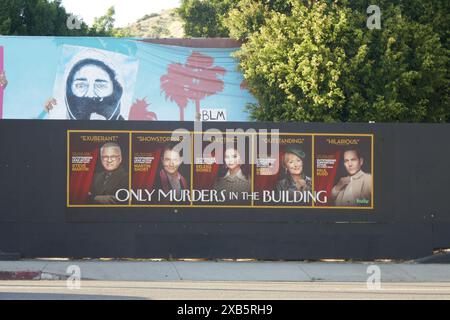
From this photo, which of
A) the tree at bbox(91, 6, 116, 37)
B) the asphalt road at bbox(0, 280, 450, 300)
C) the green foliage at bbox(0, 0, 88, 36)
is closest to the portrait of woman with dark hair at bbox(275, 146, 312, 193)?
the asphalt road at bbox(0, 280, 450, 300)

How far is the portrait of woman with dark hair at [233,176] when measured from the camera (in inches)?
620

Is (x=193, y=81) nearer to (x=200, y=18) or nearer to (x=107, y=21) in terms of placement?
(x=200, y=18)

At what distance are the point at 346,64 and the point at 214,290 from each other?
58.5 ft

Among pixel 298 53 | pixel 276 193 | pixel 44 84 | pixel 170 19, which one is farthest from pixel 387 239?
pixel 170 19

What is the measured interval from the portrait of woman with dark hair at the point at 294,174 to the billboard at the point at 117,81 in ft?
61.4

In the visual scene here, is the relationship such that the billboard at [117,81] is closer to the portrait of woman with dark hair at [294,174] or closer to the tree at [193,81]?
the tree at [193,81]

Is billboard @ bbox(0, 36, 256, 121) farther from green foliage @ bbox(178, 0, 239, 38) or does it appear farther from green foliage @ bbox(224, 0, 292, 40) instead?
green foliage @ bbox(178, 0, 239, 38)

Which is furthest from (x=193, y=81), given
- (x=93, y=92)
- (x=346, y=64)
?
(x=346, y=64)

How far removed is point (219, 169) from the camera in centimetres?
1580

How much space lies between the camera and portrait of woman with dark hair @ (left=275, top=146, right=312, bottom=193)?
15.9 meters

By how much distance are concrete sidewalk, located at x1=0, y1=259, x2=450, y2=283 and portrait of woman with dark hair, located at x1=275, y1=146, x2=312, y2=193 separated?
1396mm

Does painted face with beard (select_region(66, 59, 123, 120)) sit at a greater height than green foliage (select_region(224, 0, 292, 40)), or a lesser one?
lesser
